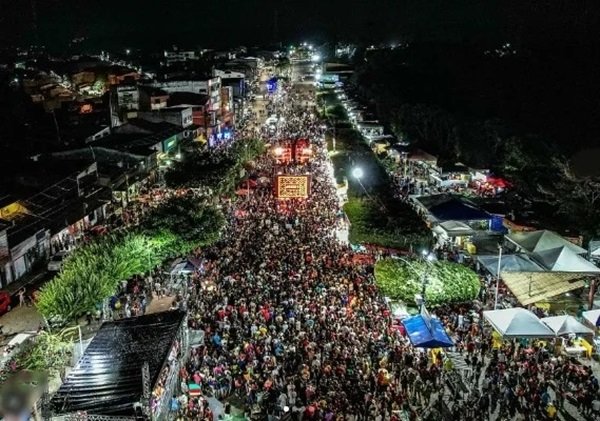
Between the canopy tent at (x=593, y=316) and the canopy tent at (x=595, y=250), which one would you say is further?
the canopy tent at (x=595, y=250)

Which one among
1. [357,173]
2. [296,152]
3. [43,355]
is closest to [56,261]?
[43,355]

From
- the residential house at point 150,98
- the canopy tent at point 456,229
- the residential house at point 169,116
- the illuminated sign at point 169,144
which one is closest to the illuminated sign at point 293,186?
the canopy tent at point 456,229

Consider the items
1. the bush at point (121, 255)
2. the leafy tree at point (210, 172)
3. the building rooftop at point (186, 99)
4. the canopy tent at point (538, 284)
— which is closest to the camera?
the bush at point (121, 255)

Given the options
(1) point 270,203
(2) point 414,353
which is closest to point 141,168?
(1) point 270,203

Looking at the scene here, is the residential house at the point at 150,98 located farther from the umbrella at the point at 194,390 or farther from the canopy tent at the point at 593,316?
the canopy tent at the point at 593,316

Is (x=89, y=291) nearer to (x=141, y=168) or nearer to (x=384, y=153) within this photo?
(x=141, y=168)

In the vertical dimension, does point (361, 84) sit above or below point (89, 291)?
below

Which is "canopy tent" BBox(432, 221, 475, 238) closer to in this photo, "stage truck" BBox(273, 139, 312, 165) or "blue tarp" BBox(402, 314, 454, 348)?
"blue tarp" BBox(402, 314, 454, 348)
